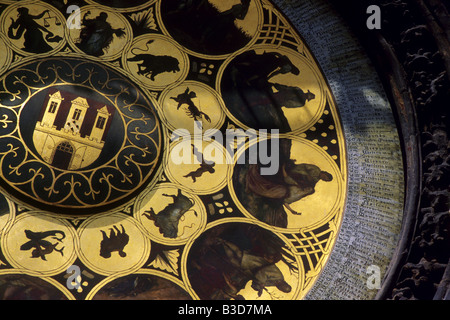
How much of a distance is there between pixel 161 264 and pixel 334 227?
8.73 ft

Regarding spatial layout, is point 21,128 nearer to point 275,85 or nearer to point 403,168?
point 275,85

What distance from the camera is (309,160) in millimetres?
10945

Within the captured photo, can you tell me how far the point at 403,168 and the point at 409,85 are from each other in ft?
3.94

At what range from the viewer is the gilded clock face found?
35.0 ft

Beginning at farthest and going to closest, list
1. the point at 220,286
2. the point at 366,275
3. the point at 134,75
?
the point at 134,75 < the point at 220,286 < the point at 366,275

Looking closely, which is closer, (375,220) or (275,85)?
(375,220)

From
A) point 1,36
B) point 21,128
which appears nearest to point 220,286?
point 21,128

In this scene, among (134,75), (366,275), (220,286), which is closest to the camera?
(366,275)

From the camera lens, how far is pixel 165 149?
37.0 feet

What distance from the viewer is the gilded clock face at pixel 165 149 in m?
10.7

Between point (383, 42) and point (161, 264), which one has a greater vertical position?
point (383, 42)

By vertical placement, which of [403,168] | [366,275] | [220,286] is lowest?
[220,286]

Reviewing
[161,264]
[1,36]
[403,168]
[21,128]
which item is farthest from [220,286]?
[1,36]

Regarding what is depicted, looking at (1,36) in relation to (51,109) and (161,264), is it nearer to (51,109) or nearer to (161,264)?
(51,109)
